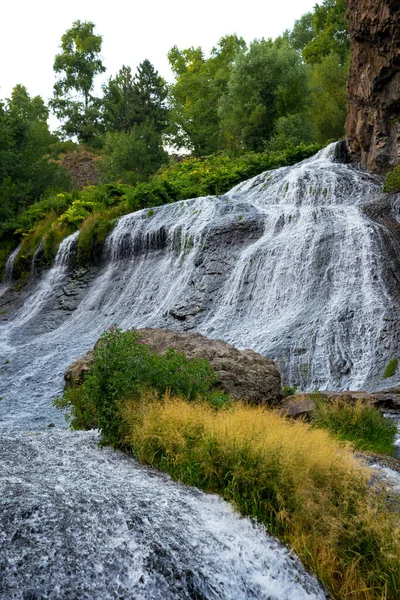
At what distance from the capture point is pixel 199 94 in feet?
152

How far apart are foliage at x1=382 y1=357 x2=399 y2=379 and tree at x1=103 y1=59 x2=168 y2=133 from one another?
120 ft

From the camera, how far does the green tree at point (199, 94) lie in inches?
1554

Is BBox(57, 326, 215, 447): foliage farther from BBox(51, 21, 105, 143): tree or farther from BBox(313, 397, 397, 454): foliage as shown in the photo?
BBox(51, 21, 105, 143): tree

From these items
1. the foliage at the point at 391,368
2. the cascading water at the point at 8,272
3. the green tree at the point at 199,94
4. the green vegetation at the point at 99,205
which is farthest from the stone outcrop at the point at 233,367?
the green tree at the point at 199,94

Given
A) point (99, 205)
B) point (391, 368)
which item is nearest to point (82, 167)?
point (99, 205)

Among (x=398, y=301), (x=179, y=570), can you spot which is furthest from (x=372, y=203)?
(x=179, y=570)

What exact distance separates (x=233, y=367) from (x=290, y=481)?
11.9 ft

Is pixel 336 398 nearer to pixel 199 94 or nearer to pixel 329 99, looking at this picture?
pixel 329 99

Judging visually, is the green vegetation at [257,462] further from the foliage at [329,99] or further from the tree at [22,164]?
the foliage at [329,99]

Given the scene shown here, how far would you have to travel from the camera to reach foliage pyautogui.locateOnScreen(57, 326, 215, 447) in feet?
20.4

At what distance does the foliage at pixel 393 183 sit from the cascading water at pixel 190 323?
0.82 m

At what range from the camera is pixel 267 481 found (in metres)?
4.44

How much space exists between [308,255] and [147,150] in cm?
2435

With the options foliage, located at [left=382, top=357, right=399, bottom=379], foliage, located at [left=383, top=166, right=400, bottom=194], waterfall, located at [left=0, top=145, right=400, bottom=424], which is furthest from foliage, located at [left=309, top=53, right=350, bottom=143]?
foliage, located at [left=382, top=357, right=399, bottom=379]
